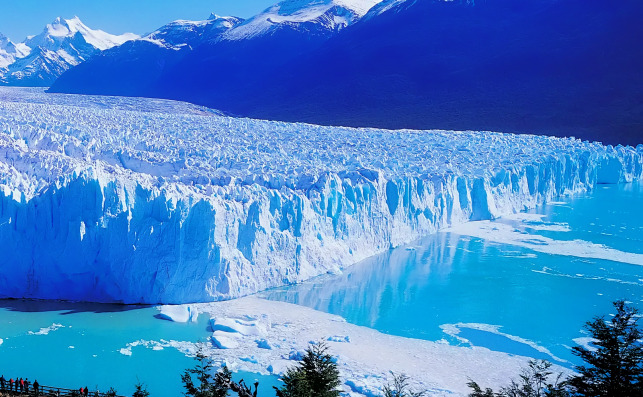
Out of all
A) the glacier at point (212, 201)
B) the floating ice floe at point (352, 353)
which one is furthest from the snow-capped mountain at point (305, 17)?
the floating ice floe at point (352, 353)

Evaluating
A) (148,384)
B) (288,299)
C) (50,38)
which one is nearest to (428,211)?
(288,299)

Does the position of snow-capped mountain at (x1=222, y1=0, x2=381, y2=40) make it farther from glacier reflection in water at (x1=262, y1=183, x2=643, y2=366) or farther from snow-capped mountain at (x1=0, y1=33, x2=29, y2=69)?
glacier reflection in water at (x1=262, y1=183, x2=643, y2=366)

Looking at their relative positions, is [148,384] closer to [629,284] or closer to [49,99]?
[629,284]

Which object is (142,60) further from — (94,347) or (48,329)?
(94,347)

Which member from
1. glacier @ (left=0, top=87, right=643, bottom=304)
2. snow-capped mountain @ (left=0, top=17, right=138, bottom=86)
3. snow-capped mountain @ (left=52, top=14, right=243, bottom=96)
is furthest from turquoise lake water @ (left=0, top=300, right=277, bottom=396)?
snow-capped mountain @ (left=0, top=17, right=138, bottom=86)

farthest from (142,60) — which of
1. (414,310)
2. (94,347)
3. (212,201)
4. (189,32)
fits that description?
(94,347)

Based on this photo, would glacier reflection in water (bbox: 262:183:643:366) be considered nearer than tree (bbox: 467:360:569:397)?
No

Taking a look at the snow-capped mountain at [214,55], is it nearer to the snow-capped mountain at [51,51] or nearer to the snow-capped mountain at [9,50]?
the snow-capped mountain at [51,51]
